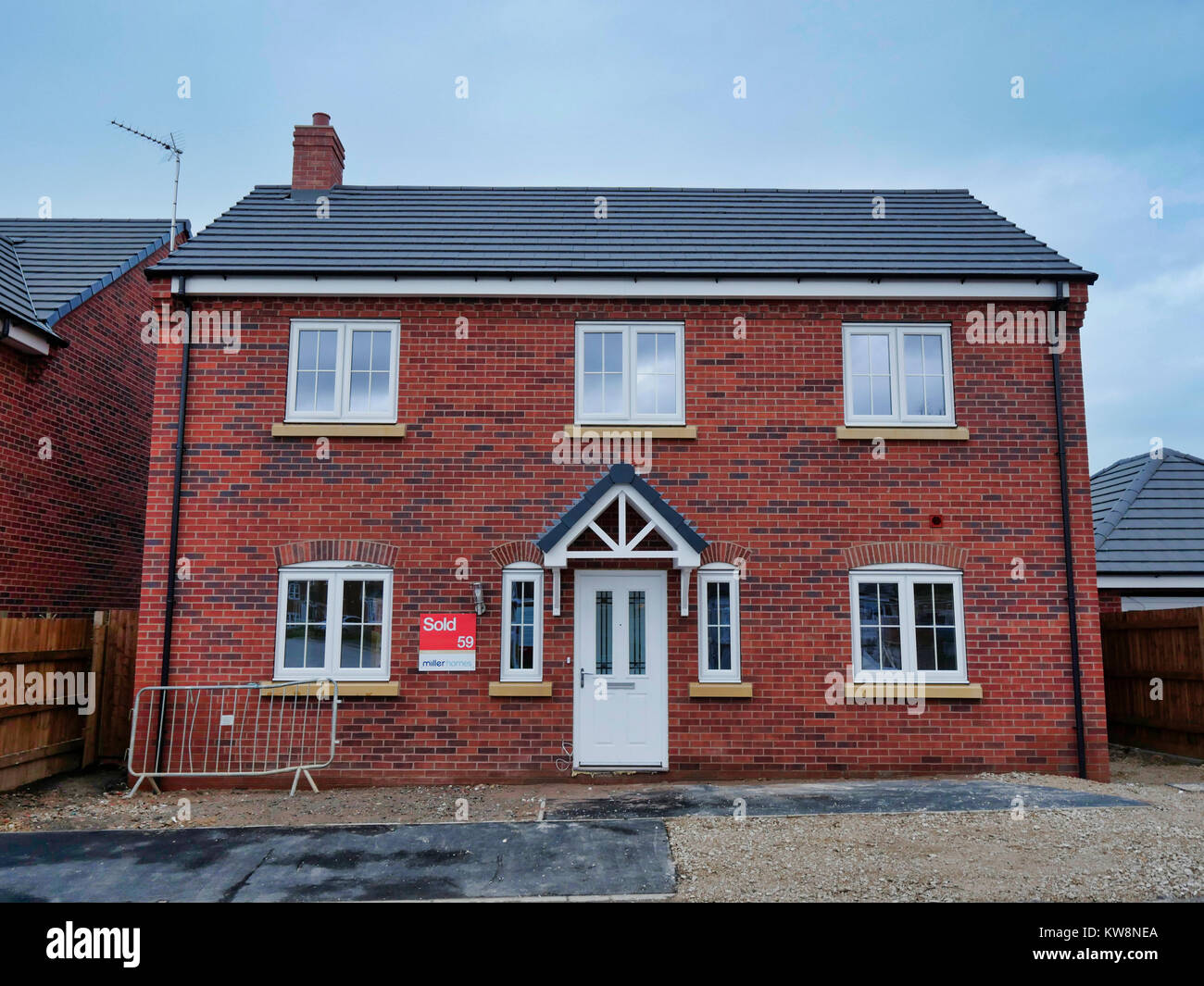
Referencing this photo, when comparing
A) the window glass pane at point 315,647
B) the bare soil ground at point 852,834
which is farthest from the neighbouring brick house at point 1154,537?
the window glass pane at point 315,647

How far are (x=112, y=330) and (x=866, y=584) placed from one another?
40.3 ft

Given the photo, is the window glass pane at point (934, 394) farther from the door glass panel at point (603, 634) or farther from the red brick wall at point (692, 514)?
the door glass panel at point (603, 634)

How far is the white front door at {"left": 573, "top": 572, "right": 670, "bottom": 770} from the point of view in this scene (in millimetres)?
10062

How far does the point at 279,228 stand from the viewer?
1181 centimetres

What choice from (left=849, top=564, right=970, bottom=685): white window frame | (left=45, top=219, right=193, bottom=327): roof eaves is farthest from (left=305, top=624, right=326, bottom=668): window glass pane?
(left=849, top=564, right=970, bottom=685): white window frame

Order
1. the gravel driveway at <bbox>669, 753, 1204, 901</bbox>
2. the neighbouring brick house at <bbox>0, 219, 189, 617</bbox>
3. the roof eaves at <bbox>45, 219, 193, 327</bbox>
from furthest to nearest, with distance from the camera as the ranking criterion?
the roof eaves at <bbox>45, 219, 193, 327</bbox>
the neighbouring brick house at <bbox>0, 219, 189, 617</bbox>
the gravel driveway at <bbox>669, 753, 1204, 901</bbox>

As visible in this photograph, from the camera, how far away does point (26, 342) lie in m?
11.5

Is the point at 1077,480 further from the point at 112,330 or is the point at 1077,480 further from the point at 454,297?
the point at 112,330

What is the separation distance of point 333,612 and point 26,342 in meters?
5.84

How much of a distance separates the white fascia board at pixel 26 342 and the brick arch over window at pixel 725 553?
946cm

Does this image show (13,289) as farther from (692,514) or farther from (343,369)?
(692,514)

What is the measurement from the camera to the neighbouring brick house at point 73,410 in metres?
11.6

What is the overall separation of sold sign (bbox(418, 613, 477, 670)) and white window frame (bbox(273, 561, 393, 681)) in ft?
1.38

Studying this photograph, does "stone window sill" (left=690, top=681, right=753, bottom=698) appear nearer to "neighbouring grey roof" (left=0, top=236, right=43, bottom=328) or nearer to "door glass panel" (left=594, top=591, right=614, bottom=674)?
"door glass panel" (left=594, top=591, right=614, bottom=674)
